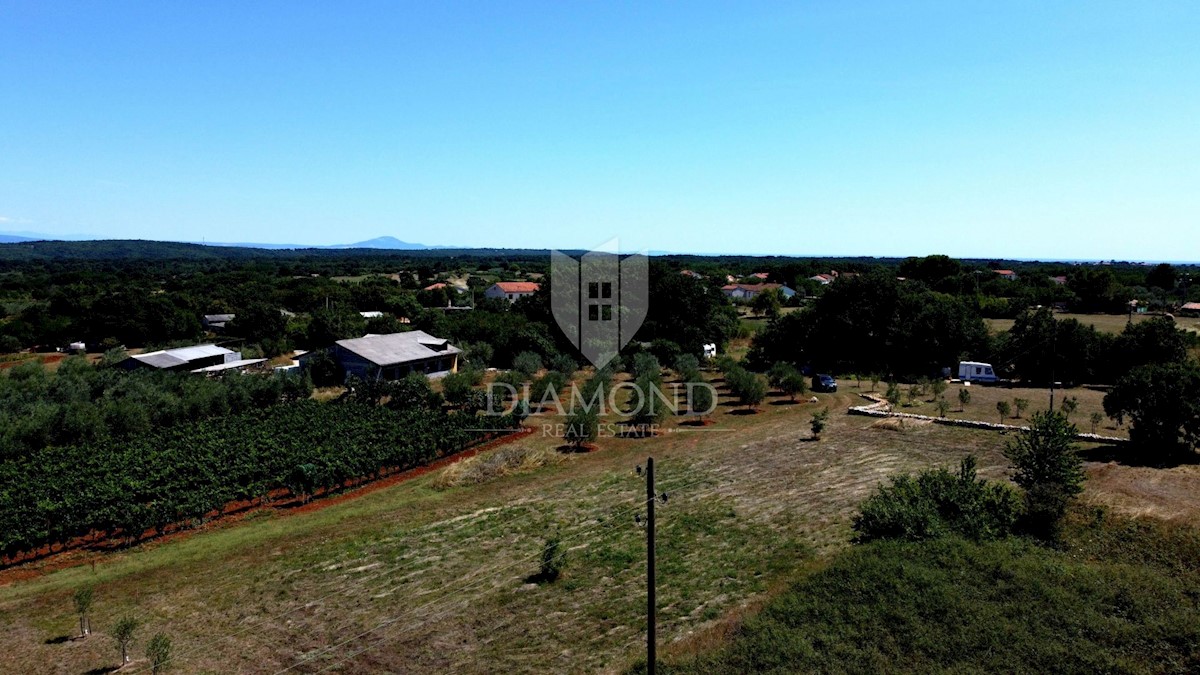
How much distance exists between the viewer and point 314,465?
22219 mm

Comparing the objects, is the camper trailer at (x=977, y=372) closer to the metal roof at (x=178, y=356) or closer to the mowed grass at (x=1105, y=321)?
the mowed grass at (x=1105, y=321)

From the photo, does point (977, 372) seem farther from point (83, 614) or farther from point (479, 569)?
point (83, 614)

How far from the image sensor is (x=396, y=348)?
132 feet

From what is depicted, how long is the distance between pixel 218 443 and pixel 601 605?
18.6m

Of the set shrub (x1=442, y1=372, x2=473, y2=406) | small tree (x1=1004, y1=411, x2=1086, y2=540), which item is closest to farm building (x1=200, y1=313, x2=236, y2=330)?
shrub (x1=442, y1=372, x2=473, y2=406)

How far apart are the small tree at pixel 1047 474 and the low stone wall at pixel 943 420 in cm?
689

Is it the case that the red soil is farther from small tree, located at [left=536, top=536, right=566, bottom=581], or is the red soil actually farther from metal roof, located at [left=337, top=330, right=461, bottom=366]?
metal roof, located at [left=337, top=330, right=461, bottom=366]

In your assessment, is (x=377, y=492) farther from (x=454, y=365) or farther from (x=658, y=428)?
(x=454, y=365)

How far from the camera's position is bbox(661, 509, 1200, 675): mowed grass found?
33.7 feet

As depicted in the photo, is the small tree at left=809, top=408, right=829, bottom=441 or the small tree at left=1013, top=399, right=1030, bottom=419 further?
the small tree at left=1013, top=399, right=1030, bottom=419

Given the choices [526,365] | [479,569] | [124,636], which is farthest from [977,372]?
[124,636]

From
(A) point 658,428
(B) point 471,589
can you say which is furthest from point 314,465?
(A) point 658,428

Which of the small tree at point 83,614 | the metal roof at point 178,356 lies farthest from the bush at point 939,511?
the metal roof at point 178,356

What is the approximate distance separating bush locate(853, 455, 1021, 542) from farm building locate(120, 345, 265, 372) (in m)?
38.9
